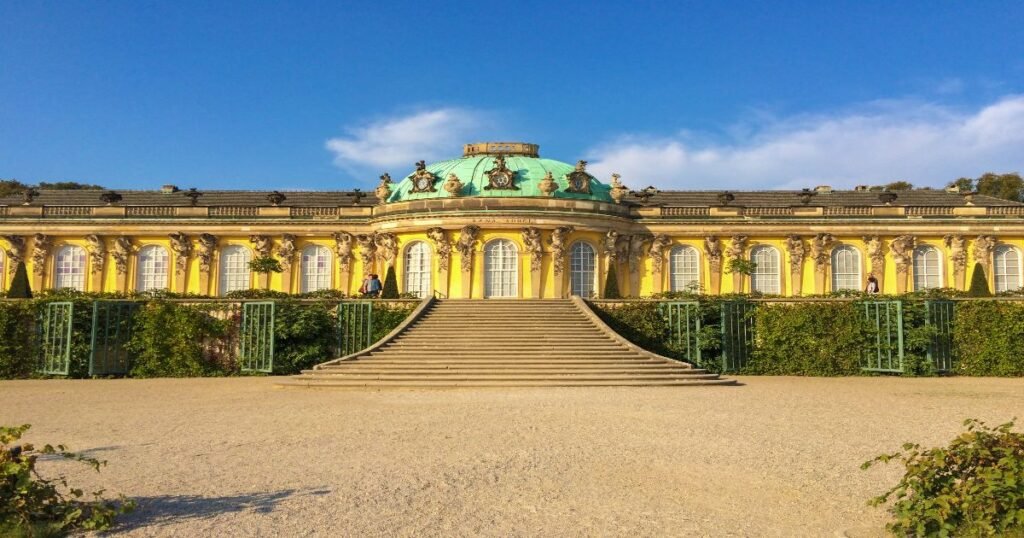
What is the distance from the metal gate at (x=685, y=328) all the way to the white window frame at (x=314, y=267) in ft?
70.0

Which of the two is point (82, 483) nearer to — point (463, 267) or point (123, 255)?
point (463, 267)

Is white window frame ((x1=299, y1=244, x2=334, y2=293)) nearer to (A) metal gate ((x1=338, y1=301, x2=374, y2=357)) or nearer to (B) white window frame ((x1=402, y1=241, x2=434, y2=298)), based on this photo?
(B) white window frame ((x1=402, y1=241, x2=434, y2=298))

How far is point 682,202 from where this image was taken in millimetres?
45562

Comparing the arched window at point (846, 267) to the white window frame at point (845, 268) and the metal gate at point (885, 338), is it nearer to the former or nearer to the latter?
the white window frame at point (845, 268)

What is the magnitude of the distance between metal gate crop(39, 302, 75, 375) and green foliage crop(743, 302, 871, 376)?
21973 mm

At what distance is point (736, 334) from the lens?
26.3m

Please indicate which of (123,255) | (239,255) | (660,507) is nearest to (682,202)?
(239,255)

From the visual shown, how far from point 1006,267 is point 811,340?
22862mm

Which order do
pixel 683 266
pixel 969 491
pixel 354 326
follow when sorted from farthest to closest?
pixel 683 266
pixel 354 326
pixel 969 491

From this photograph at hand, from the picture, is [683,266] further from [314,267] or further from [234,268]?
[234,268]

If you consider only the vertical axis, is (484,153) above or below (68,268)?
above

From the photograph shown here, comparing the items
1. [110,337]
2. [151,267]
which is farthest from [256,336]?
[151,267]

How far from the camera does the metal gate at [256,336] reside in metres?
25.5

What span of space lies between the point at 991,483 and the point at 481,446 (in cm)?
704
